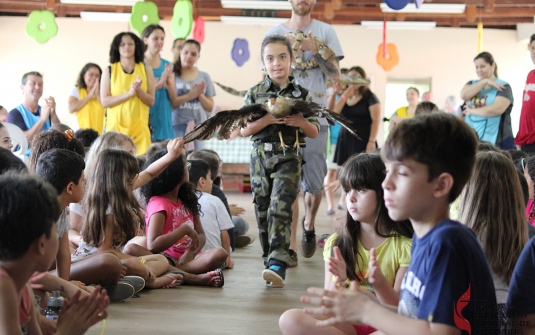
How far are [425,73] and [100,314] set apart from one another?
13106 mm

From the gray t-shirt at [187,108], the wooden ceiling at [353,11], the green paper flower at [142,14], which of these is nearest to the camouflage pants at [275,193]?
the gray t-shirt at [187,108]

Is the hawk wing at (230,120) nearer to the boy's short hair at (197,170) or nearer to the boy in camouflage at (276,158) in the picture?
the boy in camouflage at (276,158)

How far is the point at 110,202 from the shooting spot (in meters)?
3.00

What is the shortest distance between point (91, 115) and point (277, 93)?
2841 millimetres

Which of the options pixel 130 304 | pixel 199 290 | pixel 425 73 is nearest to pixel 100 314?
pixel 130 304

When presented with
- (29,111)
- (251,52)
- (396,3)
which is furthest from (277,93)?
(251,52)

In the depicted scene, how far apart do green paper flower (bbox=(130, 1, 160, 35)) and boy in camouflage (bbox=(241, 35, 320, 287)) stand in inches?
168

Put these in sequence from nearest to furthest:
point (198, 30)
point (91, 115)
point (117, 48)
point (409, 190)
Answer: point (409, 190), point (117, 48), point (91, 115), point (198, 30)

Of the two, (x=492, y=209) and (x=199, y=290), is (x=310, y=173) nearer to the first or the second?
(x=199, y=290)

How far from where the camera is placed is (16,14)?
564 inches

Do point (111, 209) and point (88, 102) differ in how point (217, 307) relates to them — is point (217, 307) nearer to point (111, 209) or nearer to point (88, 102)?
point (111, 209)

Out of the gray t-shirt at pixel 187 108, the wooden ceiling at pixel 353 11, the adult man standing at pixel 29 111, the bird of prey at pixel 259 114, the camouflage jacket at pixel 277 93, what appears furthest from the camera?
the wooden ceiling at pixel 353 11

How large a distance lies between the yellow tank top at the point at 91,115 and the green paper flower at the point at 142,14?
6.14 ft

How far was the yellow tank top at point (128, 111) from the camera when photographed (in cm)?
533
